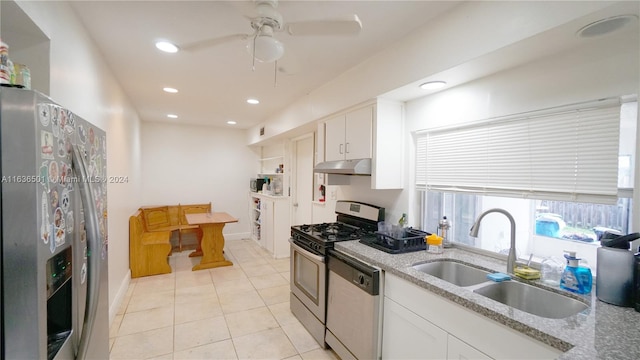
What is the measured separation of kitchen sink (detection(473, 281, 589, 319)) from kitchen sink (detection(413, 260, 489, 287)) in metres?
0.19

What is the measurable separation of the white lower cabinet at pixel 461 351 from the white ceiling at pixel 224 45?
1783mm

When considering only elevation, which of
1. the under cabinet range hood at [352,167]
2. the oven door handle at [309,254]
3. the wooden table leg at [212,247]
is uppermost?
the under cabinet range hood at [352,167]

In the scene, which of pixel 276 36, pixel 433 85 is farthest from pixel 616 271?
pixel 276 36

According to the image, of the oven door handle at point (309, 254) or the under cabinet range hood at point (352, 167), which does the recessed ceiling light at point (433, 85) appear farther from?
the oven door handle at point (309, 254)

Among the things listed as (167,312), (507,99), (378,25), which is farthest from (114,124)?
(507,99)

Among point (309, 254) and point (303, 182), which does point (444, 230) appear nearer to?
point (309, 254)

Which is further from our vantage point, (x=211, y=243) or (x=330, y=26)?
(x=211, y=243)

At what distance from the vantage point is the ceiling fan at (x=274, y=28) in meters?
1.32

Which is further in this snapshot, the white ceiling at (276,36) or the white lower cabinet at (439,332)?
the white ceiling at (276,36)

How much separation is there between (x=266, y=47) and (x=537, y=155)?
5.60ft

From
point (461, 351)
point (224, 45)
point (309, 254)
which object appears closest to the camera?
point (461, 351)

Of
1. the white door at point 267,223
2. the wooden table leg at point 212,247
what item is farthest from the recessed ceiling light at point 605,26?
the wooden table leg at point 212,247

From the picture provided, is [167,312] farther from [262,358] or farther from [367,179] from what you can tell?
[367,179]

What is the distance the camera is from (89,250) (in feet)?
3.75
